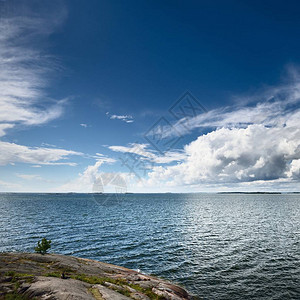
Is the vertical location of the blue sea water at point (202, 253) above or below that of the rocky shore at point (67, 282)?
below

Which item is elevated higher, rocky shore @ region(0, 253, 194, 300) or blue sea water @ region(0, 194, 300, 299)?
rocky shore @ region(0, 253, 194, 300)

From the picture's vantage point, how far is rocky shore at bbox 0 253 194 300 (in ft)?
55.5

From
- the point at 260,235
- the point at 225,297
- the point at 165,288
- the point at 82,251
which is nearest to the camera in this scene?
the point at 165,288

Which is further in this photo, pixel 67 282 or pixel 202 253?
pixel 202 253

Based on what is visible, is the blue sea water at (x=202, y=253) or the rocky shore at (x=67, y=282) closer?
the rocky shore at (x=67, y=282)

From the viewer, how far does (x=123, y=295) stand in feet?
63.1

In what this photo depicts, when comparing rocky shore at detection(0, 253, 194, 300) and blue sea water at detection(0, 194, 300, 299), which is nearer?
rocky shore at detection(0, 253, 194, 300)

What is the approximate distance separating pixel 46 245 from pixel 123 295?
18807mm

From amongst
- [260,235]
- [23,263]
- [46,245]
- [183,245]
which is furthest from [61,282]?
[260,235]

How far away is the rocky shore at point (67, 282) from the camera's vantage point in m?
16.9

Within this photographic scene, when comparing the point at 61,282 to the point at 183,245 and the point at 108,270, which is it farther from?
the point at 183,245

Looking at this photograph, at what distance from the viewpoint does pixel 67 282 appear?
1955 centimetres

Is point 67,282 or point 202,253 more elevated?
point 67,282

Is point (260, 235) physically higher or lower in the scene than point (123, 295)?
lower
